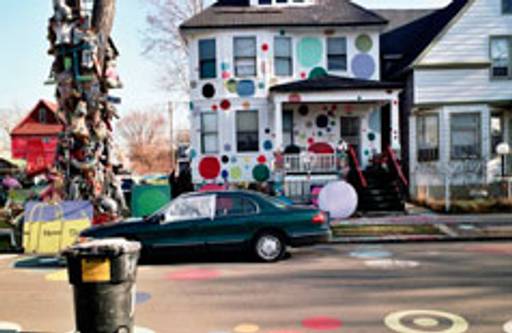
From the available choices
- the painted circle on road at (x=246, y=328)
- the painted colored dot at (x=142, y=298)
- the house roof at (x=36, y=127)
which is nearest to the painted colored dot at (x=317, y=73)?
the painted colored dot at (x=142, y=298)

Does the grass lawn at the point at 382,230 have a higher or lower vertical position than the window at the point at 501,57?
lower

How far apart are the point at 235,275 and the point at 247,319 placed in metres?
2.14

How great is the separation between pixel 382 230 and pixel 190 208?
216 inches

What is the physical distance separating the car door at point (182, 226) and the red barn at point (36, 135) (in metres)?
41.7

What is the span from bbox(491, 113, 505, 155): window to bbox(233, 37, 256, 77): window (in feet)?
36.3

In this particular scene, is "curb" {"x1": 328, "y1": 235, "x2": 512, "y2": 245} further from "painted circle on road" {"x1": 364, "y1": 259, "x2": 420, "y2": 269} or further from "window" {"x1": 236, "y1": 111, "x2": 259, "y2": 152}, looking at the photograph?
"window" {"x1": 236, "y1": 111, "x2": 259, "y2": 152}

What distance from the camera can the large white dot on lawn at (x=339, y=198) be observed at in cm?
1284

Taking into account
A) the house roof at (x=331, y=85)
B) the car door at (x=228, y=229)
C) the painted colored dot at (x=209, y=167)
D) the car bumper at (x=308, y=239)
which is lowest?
the car bumper at (x=308, y=239)

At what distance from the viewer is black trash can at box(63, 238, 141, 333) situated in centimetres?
397

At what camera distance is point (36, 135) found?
4609cm

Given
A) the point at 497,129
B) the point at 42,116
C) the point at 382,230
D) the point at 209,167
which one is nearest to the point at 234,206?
the point at 382,230

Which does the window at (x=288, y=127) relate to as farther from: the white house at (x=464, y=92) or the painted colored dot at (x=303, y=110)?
the white house at (x=464, y=92)

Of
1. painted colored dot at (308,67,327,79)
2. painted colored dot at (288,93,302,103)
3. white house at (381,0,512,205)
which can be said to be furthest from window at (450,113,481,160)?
painted colored dot at (288,93,302,103)

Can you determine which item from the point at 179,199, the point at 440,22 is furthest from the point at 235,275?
the point at 440,22
